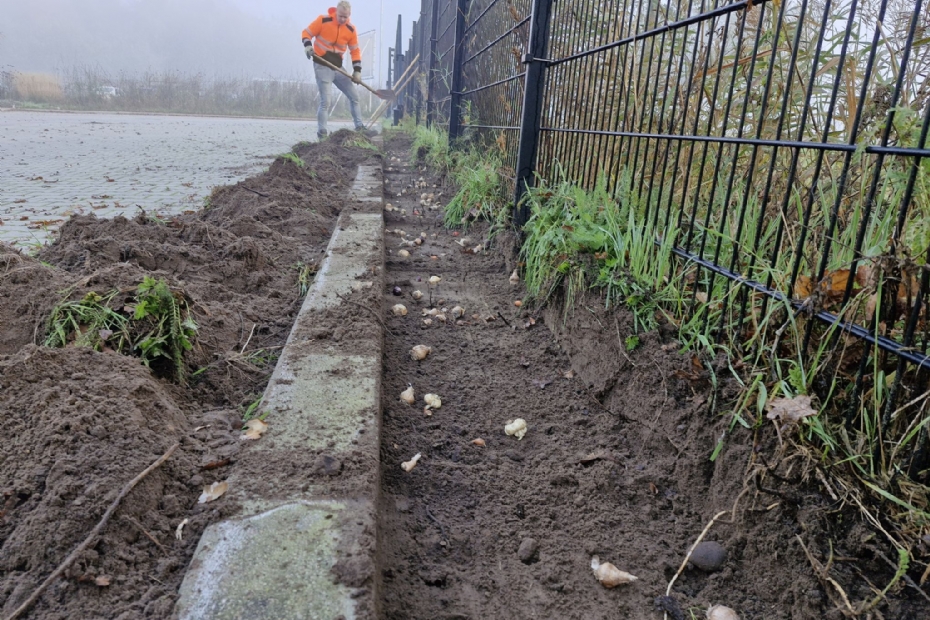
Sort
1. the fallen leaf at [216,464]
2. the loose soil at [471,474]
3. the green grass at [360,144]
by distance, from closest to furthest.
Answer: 1. the loose soil at [471,474]
2. the fallen leaf at [216,464]
3. the green grass at [360,144]

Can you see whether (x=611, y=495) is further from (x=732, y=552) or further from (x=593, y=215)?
(x=593, y=215)

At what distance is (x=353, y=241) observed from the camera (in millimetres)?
3334

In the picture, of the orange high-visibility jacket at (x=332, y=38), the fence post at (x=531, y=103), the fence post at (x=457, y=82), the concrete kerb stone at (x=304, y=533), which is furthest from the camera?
the orange high-visibility jacket at (x=332, y=38)

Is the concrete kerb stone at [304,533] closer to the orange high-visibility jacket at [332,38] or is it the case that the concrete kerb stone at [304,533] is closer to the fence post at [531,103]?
the fence post at [531,103]

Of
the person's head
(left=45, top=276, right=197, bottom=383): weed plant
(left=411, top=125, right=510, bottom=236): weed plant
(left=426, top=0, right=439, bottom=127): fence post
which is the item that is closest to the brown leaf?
(left=45, top=276, right=197, bottom=383): weed plant

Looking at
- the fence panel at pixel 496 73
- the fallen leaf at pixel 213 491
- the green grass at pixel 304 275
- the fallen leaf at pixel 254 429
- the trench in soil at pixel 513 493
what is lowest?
the trench in soil at pixel 513 493

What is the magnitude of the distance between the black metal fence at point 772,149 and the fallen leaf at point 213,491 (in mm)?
1379

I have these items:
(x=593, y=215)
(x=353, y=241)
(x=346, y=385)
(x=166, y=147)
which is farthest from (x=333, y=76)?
(x=346, y=385)

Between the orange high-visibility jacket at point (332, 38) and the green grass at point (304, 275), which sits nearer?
the green grass at point (304, 275)

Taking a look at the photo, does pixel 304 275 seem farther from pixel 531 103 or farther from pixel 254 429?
pixel 531 103

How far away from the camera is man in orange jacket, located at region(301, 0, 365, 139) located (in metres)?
10.5

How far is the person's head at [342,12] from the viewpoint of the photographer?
1081 cm

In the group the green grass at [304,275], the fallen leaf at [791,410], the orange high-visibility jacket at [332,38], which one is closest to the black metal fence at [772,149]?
the fallen leaf at [791,410]

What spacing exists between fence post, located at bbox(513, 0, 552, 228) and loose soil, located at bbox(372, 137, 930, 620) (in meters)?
1.30
